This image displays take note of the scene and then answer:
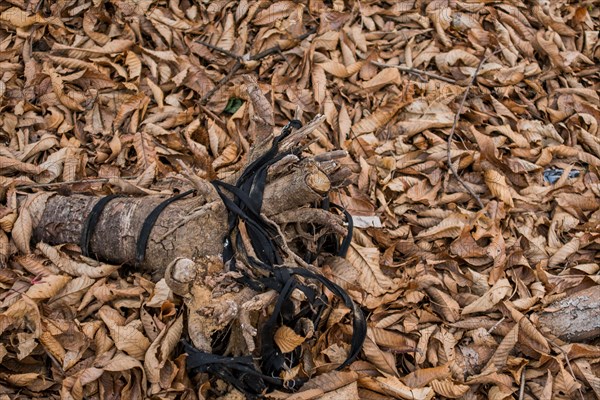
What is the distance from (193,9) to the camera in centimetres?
302

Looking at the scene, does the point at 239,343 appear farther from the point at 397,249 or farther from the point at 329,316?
the point at 397,249

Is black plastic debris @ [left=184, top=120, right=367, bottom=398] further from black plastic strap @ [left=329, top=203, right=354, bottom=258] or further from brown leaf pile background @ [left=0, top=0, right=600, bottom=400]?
black plastic strap @ [left=329, top=203, right=354, bottom=258]

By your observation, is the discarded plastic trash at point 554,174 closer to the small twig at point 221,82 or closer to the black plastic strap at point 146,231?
the small twig at point 221,82

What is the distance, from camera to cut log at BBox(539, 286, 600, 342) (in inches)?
86.0

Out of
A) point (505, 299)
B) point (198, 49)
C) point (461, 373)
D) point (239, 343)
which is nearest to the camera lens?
point (239, 343)

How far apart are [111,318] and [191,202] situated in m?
0.49

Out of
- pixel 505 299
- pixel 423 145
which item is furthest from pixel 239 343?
pixel 423 145

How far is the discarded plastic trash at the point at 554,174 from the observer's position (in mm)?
2660

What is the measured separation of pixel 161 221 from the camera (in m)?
2.11

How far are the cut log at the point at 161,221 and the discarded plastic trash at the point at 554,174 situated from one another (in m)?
1.27

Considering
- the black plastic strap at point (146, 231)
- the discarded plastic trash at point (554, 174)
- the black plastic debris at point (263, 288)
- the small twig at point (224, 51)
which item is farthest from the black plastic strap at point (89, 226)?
the discarded plastic trash at point (554, 174)

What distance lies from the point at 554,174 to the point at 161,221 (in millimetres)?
1766

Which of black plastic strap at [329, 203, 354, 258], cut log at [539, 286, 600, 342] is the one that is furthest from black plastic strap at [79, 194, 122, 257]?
cut log at [539, 286, 600, 342]

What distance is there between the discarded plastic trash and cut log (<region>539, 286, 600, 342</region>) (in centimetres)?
63
